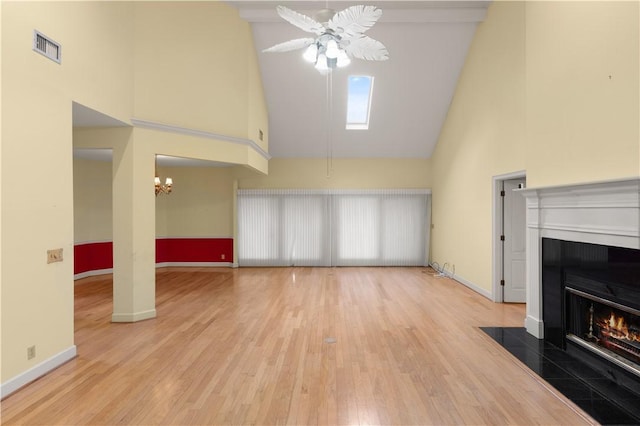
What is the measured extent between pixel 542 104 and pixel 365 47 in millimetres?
2091

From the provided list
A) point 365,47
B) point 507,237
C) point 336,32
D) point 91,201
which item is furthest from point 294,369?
point 91,201

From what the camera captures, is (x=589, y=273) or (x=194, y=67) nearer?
(x=589, y=273)

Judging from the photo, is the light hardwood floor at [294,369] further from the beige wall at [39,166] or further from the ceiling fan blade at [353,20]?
the ceiling fan blade at [353,20]

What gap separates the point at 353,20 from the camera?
10.2ft

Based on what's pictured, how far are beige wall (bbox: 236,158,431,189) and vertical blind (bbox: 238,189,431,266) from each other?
227mm

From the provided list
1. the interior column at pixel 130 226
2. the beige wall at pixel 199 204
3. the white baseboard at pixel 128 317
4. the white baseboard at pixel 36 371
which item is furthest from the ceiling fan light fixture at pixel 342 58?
the beige wall at pixel 199 204

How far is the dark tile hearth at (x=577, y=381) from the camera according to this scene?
2.57 meters

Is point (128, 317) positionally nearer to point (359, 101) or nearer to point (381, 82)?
point (381, 82)

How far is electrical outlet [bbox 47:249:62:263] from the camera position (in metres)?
3.35

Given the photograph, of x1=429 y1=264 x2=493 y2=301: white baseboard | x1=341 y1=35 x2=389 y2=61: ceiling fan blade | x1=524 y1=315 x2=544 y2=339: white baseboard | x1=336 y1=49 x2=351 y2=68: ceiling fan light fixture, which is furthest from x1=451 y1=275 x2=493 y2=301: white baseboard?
x1=336 y1=49 x2=351 y2=68: ceiling fan light fixture

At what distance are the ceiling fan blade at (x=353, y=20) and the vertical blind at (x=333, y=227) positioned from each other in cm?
606

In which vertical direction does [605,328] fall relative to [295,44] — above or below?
below

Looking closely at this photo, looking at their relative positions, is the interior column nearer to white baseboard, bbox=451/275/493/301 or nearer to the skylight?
the skylight

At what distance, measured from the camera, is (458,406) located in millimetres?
2689
